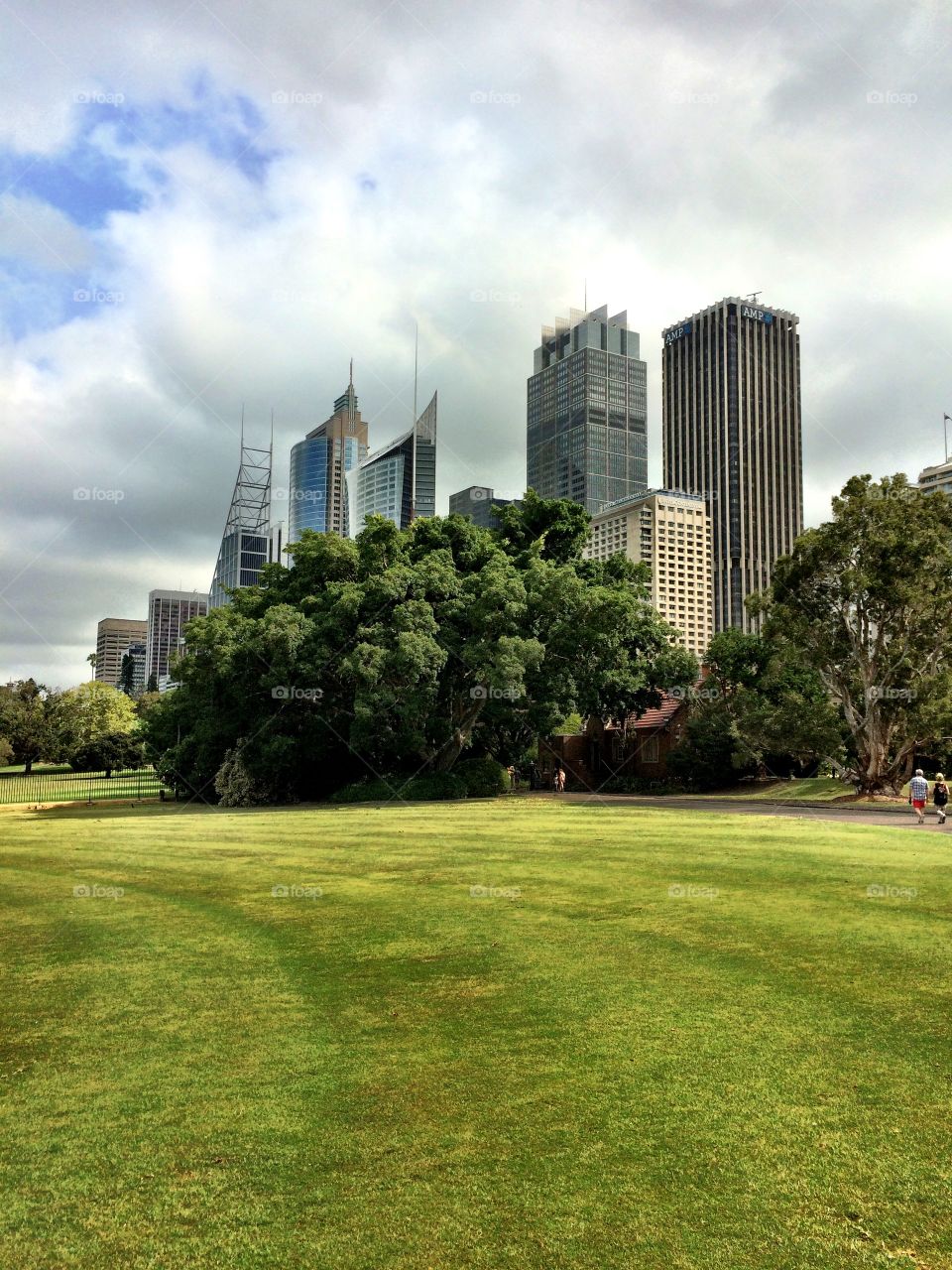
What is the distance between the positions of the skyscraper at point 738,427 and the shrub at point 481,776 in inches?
5933

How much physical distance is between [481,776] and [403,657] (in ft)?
30.6

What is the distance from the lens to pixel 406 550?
46219 mm

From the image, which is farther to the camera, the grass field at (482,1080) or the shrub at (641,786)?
the shrub at (641,786)

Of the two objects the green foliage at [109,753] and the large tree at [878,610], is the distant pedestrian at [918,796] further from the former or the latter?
the green foliage at [109,753]

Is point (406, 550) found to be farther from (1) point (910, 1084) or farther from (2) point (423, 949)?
(1) point (910, 1084)

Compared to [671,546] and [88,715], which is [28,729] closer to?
[88,715]

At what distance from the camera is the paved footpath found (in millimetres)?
26289

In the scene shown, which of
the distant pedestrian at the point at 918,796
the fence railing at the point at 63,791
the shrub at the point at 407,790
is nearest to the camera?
the distant pedestrian at the point at 918,796

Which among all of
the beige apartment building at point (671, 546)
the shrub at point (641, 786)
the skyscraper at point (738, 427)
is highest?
the skyscraper at point (738, 427)

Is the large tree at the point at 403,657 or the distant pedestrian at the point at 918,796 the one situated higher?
the large tree at the point at 403,657

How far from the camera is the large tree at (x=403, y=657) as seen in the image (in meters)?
39.2

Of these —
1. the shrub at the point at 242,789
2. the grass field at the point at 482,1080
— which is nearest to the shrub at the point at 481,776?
the shrub at the point at 242,789

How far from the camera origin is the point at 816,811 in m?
32.7

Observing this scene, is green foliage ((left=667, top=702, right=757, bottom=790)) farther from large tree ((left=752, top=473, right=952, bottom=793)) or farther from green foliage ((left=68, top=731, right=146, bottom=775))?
green foliage ((left=68, top=731, right=146, bottom=775))
